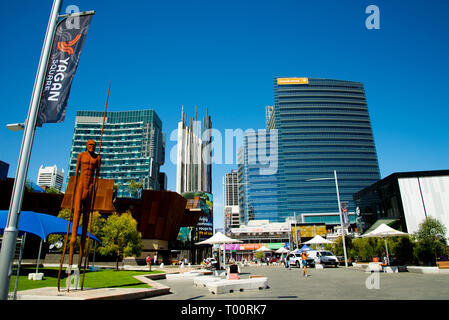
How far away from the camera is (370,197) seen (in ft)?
140

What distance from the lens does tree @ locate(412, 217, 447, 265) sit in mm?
20797

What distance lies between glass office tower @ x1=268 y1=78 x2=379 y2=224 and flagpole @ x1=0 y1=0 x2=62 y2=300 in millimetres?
134090

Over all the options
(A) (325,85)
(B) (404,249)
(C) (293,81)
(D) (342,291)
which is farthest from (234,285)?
(A) (325,85)

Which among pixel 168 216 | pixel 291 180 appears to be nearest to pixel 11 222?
pixel 168 216

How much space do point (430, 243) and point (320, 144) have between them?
432 feet

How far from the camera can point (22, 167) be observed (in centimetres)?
687

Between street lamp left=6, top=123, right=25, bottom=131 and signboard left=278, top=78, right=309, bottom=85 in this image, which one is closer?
street lamp left=6, top=123, right=25, bottom=131

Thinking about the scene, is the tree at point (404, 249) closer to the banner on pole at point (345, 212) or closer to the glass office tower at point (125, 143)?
the banner on pole at point (345, 212)

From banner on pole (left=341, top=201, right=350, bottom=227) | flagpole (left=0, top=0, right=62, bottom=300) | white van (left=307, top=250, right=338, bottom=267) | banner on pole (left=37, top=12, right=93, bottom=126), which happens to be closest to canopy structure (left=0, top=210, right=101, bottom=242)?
flagpole (left=0, top=0, right=62, bottom=300)

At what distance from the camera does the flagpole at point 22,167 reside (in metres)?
5.98

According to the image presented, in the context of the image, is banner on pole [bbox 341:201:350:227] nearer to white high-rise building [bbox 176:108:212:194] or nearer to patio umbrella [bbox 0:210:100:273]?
patio umbrella [bbox 0:210:100:273]

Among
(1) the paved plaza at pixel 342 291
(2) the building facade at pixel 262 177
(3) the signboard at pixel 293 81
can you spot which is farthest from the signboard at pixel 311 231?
(1) the paved plaza at pixel 342 291

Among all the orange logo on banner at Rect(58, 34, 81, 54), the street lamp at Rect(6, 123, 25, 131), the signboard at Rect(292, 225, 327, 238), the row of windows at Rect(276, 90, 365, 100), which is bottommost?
the street lamp at Rect(6, 123, 25, 131)

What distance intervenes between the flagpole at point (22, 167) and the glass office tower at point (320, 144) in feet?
440
